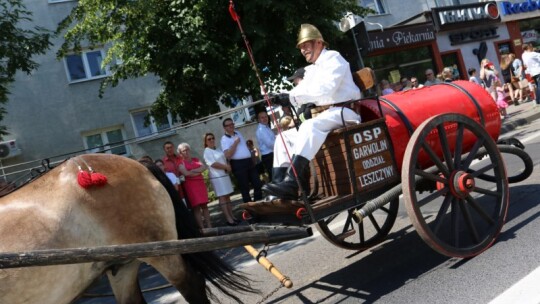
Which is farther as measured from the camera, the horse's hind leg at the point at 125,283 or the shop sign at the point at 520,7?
the shop sign at the point at 520,7

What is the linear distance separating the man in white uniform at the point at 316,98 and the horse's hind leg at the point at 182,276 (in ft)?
2.88

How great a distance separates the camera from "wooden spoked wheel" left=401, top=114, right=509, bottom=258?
3709mm

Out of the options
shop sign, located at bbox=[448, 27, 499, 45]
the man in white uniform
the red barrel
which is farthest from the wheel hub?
shop sign, located at bbox=[448, 27, 499, 45]

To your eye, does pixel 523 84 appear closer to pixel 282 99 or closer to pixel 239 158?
pixel 239 158

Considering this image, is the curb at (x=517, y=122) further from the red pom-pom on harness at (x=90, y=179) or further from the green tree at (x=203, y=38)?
the red pom-pom on harness at (x=90, y=179)

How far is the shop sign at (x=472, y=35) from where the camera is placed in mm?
19812

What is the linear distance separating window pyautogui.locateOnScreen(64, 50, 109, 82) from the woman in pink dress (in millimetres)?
9987

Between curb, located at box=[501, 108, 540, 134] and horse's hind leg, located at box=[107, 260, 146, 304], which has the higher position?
horse's hind leg, located at box=[107, 260, 146, 304]

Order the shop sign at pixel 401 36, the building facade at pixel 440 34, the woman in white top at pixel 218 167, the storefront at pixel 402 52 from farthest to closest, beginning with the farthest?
the building facade at pixel 440 34
the storefront at pixel 402 52
the shop sign at pixel 401 36
the woman in white top at pixel 218 167

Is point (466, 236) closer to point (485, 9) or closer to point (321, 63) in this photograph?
point (321, 63)

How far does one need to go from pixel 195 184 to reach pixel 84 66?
1054 cm

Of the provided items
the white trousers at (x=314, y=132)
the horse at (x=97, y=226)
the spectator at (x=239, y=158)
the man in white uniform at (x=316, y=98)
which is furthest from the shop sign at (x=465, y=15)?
the horse at (x=97, y=226)

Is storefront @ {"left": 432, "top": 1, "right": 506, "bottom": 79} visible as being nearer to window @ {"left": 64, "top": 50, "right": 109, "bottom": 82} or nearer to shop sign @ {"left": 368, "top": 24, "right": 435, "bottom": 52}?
shop sign @ {"left": 368, "top": 24, "right": 435, "bottom": 52}

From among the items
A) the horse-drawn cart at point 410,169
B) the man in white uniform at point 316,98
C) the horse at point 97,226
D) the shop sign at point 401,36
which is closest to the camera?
the horse at point 97,226
